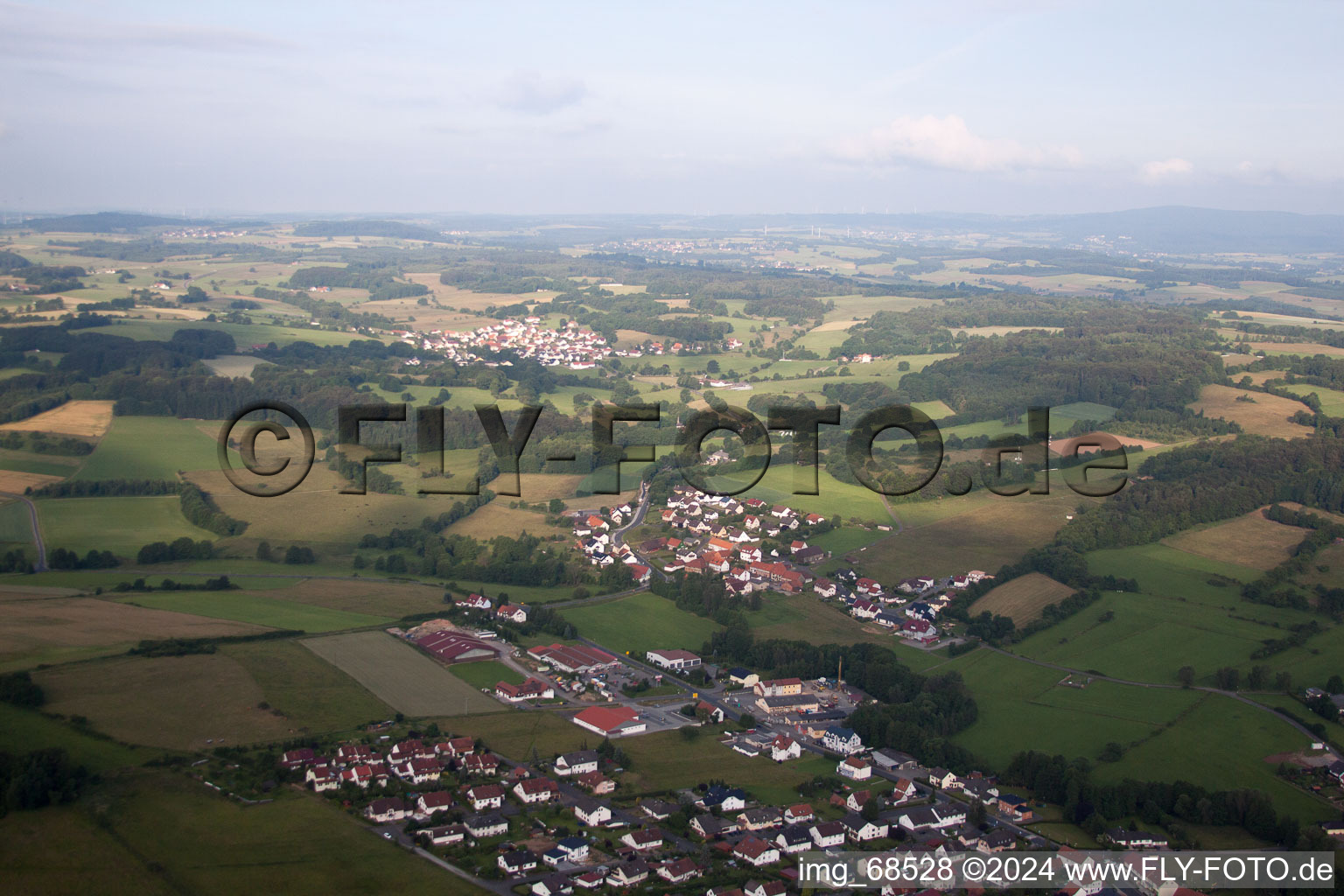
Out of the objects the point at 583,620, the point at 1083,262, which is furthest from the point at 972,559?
the point at 1083,262

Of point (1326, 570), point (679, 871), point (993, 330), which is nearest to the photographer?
point (679, 871)

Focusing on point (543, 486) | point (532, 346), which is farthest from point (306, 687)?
point (532, 346)

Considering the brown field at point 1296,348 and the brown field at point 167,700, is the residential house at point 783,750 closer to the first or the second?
the brown field at point 167,700

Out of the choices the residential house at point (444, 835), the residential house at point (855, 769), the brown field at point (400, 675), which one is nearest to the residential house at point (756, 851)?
the residential house at point (855, 769)

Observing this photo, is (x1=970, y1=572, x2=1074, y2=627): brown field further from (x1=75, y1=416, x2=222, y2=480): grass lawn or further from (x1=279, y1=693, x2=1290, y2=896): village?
(x1=75, y1=416, x2=222, y2=480): grass lawn

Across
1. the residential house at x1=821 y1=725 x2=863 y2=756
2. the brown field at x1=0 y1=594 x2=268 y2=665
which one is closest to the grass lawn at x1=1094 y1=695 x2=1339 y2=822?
the residential house at x1=821 y1=725 x2=863 y2=756

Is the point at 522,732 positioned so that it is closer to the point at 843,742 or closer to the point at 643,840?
the point at 643,840
